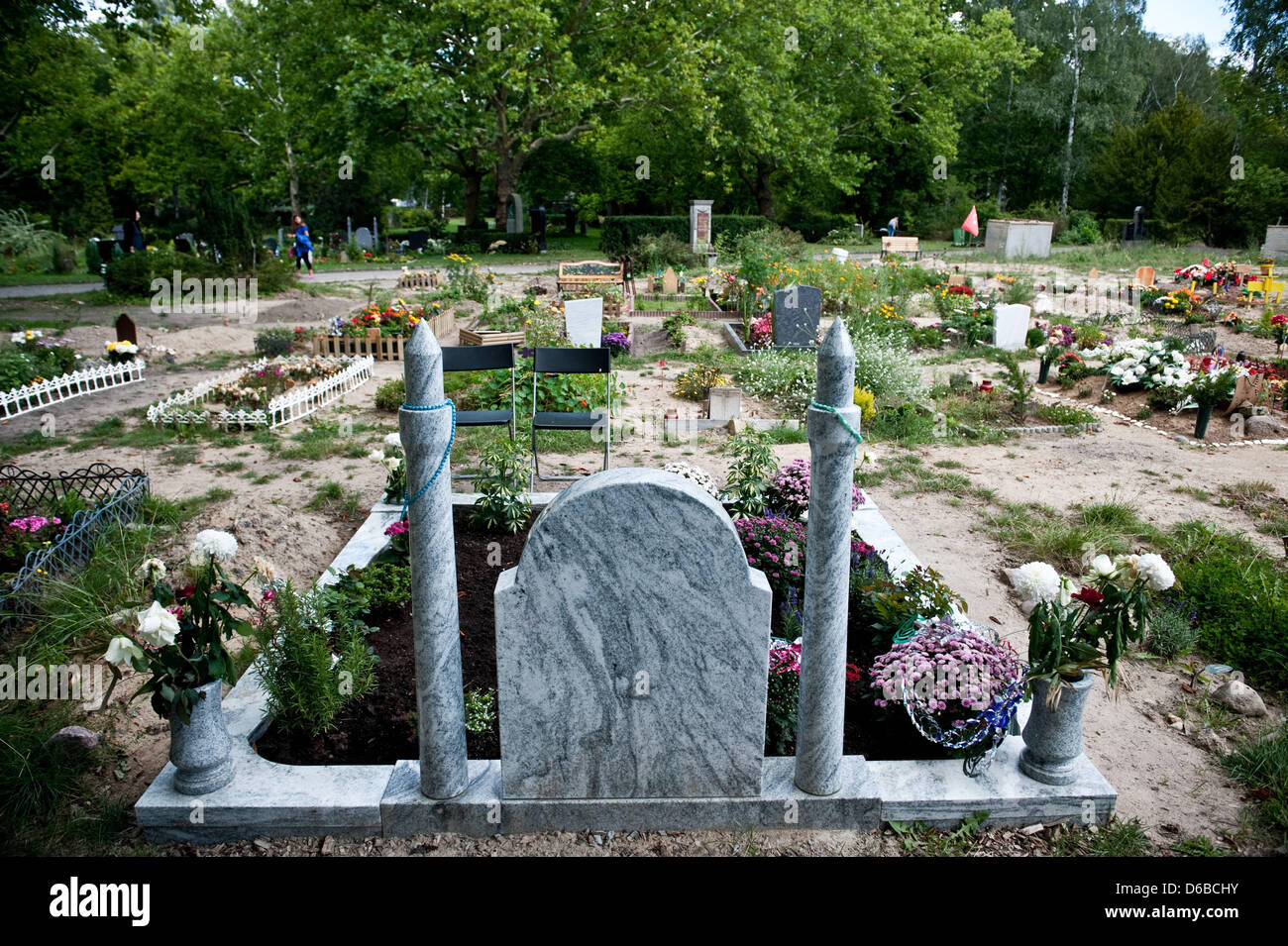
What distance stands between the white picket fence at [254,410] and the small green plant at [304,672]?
18.7 feet

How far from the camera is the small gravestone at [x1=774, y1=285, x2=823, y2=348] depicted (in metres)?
12.6

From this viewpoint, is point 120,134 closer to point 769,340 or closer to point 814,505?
point 769,340

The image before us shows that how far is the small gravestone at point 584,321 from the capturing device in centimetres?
1088

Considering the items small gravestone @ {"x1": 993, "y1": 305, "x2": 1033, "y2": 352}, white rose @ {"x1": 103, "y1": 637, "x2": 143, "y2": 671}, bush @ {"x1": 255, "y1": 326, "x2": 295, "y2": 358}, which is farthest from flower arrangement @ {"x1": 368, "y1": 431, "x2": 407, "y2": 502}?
small gravestone @ {"x1": 993, "y1": 305, "x2": 1033, "y2": 352}

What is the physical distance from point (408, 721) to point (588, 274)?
1485 cm

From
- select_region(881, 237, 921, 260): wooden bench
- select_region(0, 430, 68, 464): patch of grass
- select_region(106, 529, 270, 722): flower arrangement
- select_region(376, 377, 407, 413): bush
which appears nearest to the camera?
select_region(106, 529, 270, 722): flower arrangement

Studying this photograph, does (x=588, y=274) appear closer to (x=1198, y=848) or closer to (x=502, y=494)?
(x=502, y=494)

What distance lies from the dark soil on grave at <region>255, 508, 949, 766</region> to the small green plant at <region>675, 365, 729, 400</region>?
5.51 meters

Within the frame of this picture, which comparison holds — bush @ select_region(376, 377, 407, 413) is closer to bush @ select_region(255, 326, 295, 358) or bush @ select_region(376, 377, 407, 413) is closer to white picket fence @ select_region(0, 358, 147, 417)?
bush @ select_region(255, 326, 295, 358)

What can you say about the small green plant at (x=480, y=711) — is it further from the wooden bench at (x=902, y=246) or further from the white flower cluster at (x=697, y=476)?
the wooden bench at (x=902, y=246)

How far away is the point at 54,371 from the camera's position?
1037cm

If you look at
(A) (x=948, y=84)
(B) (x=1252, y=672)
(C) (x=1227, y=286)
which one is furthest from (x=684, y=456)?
(A) (x=948, y=84)

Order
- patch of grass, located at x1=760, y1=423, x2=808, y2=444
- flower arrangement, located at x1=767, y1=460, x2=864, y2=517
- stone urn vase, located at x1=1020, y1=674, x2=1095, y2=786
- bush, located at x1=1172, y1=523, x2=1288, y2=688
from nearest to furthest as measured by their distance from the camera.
A: 1. stone urn vase, located at x1=1020, y1=674, x2=1095, y2=786
2. bush, located at x1=1172, y1=523, x2=1288, y2=688
3. flower arrangement, located at x1=767, y1=460, x2=864, y2=517
4. patch of grass, located at x1=760, y1=423, x2=808, y2=444

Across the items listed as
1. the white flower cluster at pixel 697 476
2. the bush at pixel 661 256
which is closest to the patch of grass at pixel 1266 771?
the white flower cluster at pixel 697 476
